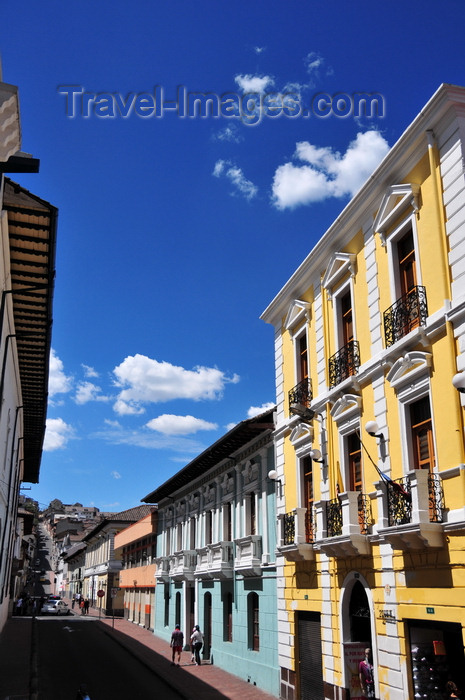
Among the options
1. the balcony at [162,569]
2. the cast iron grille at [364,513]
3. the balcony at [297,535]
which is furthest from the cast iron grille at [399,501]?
the balcony at [162,569]

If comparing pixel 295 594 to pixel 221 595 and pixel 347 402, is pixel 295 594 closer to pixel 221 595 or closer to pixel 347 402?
pixel 347 402

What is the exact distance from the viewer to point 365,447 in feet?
42.4

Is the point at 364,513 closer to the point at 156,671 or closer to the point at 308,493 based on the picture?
the point at 308,493

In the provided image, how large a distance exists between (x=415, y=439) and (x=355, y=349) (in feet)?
9.41

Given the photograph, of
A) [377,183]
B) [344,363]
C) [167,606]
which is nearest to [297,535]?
[344,363]

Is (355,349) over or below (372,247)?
below

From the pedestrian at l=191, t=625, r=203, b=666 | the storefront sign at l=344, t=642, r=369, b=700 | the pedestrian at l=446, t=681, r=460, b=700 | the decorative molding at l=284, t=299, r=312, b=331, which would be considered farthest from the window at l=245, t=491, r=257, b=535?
the pedestrian at l=446, t=681, r=460, b=700

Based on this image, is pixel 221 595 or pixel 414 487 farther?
pixel 221 595

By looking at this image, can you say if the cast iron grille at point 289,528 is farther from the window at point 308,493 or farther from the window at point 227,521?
the window at point 227,521

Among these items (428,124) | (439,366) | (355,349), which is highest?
(428,124)

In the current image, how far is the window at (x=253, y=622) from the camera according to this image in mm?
19781

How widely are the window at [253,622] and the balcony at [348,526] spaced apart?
23.9 ft

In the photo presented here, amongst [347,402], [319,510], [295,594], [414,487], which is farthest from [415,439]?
[295,594]

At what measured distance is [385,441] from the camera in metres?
12.1
